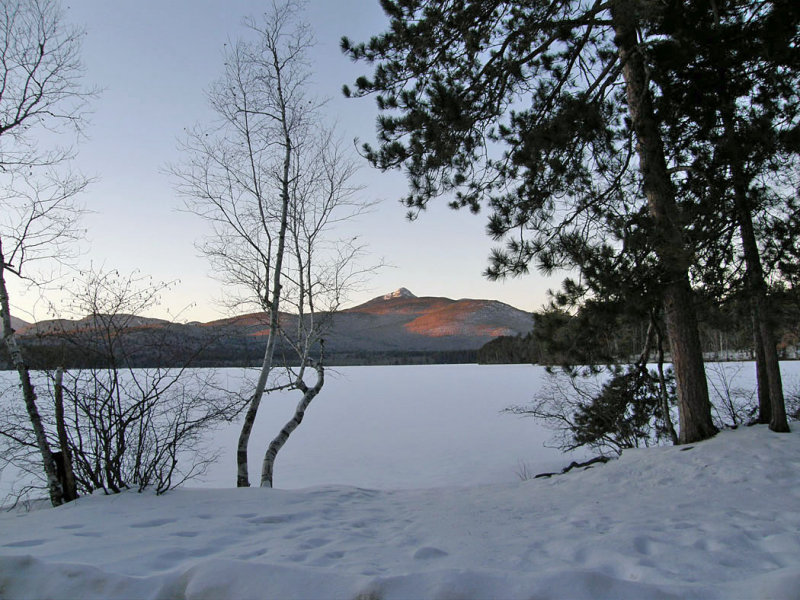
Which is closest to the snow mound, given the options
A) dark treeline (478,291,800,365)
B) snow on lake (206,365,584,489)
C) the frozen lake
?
dark treeline (478,291,800,365)

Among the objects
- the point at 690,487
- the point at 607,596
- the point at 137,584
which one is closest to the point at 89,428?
the point at 137,584

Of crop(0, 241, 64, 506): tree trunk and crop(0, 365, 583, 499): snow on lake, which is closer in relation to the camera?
crop(0, 241, 64, 506): tree trunk

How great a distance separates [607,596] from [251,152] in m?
7.52

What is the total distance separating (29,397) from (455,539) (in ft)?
14.6

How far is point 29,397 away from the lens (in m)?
4.42

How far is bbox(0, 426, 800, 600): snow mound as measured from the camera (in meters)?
1.80

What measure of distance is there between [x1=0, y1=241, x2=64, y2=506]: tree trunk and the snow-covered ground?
0.54m

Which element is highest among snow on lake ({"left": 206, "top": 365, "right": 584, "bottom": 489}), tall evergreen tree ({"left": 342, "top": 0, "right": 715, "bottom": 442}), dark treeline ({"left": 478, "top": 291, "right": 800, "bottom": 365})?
tall evergreen tree ({"left": 342, "top": 0, "right": 715, "bottom": 442})

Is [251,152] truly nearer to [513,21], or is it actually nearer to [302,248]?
[302,248]

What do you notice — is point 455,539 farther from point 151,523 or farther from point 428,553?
point 151,523

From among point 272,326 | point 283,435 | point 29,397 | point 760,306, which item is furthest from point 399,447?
point 760,306

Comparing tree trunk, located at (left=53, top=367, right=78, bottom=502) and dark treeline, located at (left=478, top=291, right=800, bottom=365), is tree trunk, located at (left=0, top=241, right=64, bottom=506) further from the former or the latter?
dark treeline, located at (left=478, top=291, right=800, bottom=365)

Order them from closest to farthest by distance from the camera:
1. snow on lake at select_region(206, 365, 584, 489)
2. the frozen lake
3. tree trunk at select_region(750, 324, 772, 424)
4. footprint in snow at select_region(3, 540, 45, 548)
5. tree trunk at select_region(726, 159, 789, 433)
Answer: footprint in snow at select_region(3, 540, 45, 548), tree trunk at select_region(726, 159, 789, 433), tree trunk at select_region(750, 324, 772, 424), the frozen lake, snow on lake at select_region(206, 365, 584, 489)

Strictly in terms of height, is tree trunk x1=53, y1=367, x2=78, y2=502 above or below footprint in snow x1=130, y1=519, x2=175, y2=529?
above
